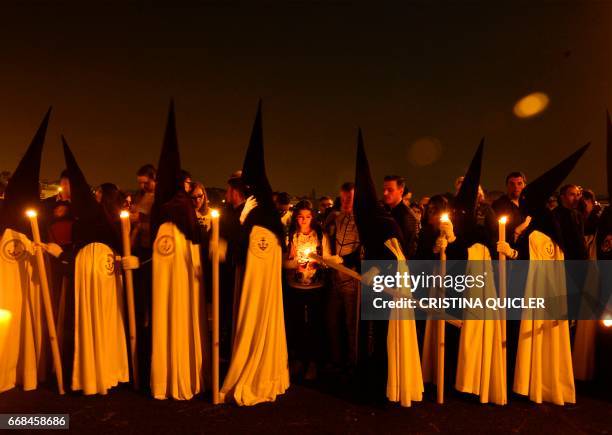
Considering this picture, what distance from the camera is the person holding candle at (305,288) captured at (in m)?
4.70

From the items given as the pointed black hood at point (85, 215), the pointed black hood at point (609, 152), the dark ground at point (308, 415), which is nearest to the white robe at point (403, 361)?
the dark ground at point (308, 415)

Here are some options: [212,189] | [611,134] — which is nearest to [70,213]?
[611,134]

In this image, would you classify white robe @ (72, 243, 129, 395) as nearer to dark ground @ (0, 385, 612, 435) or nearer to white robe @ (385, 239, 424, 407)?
dark ground @ (0, 385, 612, 435)

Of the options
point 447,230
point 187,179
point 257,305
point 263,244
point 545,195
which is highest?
point 187,179

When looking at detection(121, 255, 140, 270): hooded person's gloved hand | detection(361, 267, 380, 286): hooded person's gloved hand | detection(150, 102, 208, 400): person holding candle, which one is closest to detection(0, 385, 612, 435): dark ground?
detection(150, 102, 208, 400): person holding candle

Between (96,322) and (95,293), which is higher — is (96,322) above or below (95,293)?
below

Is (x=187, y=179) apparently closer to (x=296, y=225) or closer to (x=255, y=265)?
(x=296, y=225)

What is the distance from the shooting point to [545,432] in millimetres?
3545

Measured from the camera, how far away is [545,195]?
12.9ft

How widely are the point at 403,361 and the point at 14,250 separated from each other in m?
4.03

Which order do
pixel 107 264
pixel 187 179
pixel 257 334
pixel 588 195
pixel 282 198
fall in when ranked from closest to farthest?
pixel 257 334 < pixel 107 264 < pixel 187 179 < pixel 588 195 < pixel 282 198

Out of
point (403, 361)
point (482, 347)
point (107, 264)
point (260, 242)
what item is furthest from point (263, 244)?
point (482, 347)

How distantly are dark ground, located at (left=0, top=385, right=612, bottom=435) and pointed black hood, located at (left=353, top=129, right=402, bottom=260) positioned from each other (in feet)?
4.92

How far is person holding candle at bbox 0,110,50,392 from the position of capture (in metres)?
4.11
